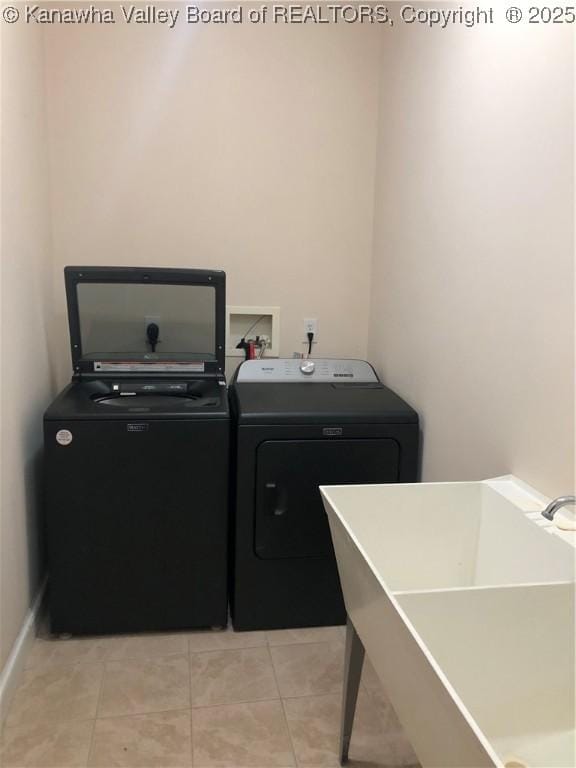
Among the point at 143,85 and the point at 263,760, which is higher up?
the point at 143,85

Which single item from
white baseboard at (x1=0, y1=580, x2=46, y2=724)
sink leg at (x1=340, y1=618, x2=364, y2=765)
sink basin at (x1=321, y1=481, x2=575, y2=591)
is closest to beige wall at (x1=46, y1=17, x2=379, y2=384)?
white baseboard at (x1=0, y1=580, x2=46, y2=724)

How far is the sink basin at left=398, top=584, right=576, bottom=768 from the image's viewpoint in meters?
1.07

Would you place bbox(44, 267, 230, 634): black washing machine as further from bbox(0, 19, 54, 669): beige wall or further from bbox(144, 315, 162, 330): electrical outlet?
bbox(0, 19, 54, 669): beige wall

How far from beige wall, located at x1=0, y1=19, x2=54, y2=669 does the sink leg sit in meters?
1.04

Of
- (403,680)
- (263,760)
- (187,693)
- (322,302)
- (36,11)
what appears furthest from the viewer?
(322,302)

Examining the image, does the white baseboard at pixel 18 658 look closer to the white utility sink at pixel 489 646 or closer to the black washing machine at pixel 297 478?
the black washing machine at pixel 297 478

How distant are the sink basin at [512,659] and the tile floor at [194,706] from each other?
0.66 metres

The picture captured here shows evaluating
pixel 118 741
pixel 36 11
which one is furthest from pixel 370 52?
pixel 118 741

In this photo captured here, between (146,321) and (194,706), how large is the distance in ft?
4.47

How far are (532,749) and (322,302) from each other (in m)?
1.95

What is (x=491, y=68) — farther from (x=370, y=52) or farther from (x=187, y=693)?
(x=187, y=693)

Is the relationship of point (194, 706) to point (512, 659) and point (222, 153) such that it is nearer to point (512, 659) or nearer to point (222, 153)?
point (512, 659)

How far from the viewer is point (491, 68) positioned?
163 centimetres

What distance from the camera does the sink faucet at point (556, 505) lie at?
1.20 m
